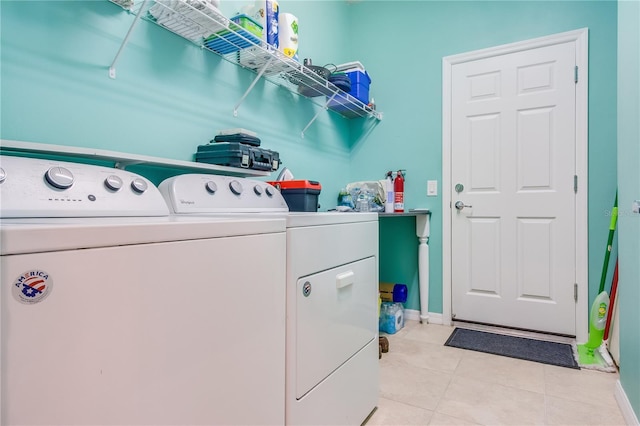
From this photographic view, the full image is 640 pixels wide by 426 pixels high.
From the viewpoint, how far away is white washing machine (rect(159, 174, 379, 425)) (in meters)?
1.00

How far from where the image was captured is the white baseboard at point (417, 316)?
2.70 metres

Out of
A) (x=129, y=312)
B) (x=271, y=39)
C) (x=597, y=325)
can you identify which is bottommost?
(x=597, y=325)

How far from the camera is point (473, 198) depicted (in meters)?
2.60

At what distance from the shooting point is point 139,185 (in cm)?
110

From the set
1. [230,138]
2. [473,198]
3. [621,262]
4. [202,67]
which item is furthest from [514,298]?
[202,67]

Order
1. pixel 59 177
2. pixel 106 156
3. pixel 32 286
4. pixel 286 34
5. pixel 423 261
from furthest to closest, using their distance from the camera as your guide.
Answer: pixel 423 261
pixel 286 34
pixel 106 156
pixel 59 177
pixel 32 286

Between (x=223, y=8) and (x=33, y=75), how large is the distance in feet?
3.27

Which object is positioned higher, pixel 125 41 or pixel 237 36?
pixel 237 36

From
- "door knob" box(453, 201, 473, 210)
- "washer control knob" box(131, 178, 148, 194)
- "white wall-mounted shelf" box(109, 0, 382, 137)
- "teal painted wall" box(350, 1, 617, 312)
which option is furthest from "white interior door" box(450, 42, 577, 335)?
"washer control knob" box(131, 178, 148, 194)

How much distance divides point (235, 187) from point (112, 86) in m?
0.57

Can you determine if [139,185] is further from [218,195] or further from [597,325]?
[597,325]

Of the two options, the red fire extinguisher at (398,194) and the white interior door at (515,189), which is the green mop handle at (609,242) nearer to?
the white interior door at (515,189)

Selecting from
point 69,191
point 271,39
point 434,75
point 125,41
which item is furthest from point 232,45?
point 434,75

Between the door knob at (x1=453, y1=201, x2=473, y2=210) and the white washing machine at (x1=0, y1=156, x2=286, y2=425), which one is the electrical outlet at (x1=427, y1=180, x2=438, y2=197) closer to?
the door knob at (x1=453, y1=201, x2=473, y2=210)
